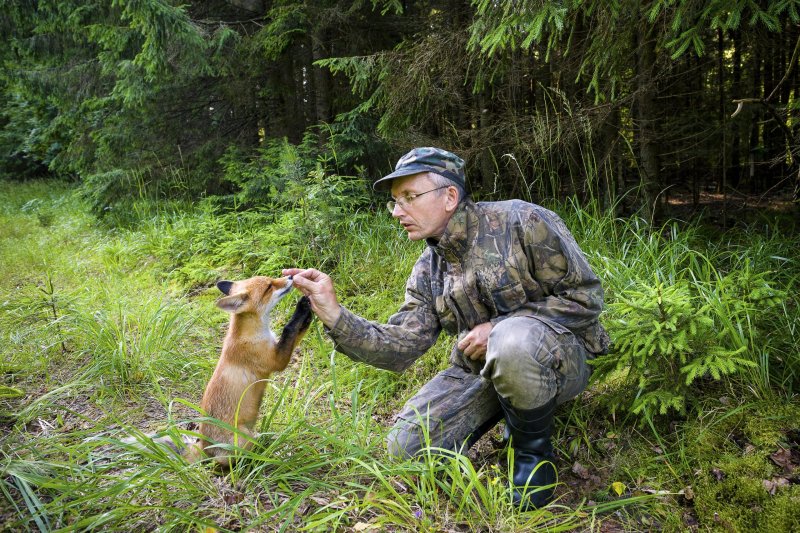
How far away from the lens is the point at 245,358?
2.83 m

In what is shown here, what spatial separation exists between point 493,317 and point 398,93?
3.98 metres

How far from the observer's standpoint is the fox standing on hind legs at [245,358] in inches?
105

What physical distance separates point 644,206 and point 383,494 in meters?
4.28

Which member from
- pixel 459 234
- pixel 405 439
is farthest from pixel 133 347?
pixel 459 234

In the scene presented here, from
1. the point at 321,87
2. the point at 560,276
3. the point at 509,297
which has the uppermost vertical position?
the point at 321,87

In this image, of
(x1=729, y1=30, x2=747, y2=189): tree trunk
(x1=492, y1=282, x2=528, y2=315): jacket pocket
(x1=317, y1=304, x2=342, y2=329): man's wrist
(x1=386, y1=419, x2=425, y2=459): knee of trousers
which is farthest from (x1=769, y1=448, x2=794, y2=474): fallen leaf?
(x1=729, y1=30, x2=747, y2=189): tree trunk

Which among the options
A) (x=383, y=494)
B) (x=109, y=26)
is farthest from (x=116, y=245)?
(x=383, y=494)

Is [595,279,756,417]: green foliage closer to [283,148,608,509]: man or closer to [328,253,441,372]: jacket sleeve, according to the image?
[283,148,608,509]: man

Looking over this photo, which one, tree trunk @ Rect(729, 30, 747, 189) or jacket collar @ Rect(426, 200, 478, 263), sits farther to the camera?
tree trunk @ Rect(729, 30, 747, 189)

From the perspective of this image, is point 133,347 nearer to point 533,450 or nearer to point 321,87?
point 533,450

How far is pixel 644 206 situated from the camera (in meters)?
5.26

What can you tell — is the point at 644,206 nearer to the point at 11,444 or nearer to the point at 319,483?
the point at 319,483

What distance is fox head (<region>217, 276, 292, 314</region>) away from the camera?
2.88 metres

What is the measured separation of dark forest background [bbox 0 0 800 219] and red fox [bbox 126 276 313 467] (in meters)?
2.41
